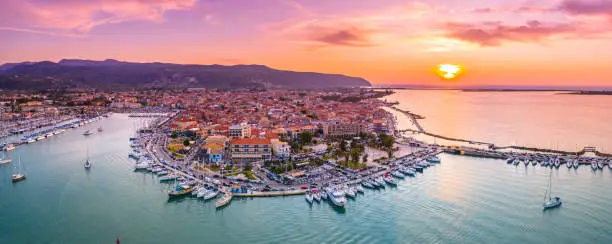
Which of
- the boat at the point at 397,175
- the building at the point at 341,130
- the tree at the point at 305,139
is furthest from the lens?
the building at the point at 341,130

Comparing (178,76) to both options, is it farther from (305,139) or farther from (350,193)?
(350,193)

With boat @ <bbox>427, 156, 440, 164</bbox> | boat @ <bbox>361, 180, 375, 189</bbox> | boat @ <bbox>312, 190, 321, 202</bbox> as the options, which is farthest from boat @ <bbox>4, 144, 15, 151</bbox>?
boat @ <bbox>427, 156, 440, 164</bbox>

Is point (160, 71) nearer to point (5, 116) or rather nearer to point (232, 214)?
point (5, 116)

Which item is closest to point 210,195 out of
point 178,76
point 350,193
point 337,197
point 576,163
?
point 337,197

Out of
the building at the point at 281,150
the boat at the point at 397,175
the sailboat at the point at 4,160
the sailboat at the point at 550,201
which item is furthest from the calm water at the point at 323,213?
the building at the point at 281,150

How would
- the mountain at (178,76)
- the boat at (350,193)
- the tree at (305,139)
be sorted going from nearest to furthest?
1. the boat at (350,193)
2. the tree at (305,139)
3. the mountain at (178,76)

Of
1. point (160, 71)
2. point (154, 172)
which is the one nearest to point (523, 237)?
point (154, 172)

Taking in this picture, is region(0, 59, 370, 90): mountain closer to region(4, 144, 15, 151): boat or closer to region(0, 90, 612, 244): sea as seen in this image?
region(4, 144, 15, 151): boat

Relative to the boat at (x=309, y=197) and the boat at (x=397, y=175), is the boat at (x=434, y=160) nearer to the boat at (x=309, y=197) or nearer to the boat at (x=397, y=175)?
the boat at (x=397, y=175)
